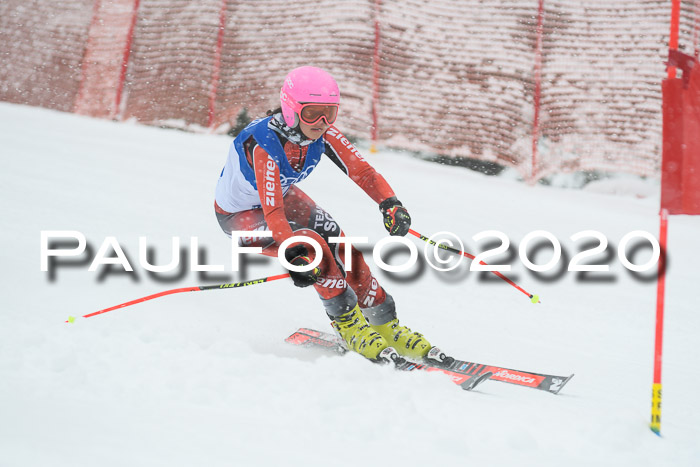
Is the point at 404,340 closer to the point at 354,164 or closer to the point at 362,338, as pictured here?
the point at 362,338

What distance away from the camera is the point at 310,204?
3.75 m

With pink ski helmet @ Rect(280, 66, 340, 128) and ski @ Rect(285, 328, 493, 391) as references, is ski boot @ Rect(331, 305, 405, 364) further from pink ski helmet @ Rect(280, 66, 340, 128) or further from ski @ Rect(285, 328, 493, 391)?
pink ski helmet @ Rect(280, 66, 340, 128)

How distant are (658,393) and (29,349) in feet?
9.13

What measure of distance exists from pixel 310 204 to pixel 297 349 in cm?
88

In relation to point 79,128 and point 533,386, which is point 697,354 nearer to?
point 533,386

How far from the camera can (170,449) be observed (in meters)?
2.07

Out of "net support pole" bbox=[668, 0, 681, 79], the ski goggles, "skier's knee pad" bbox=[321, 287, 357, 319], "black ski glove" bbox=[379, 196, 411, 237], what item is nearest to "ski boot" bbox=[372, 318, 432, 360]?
"skier's knee pad" bbox=[321, 287, 357, 319]

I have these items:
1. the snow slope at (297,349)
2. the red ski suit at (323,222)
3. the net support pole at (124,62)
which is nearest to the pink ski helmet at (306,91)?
the red ski suit at (323,222)

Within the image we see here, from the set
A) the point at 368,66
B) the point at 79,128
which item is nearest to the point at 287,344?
the point at 368,66

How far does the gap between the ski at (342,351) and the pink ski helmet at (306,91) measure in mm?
1357

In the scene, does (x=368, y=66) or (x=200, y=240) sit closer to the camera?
(x=200, y=240)

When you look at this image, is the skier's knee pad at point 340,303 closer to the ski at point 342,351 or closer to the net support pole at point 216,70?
the ski at point 342,351

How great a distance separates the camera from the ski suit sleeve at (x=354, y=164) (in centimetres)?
361

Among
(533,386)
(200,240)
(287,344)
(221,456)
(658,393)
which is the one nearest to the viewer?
(221,456)
